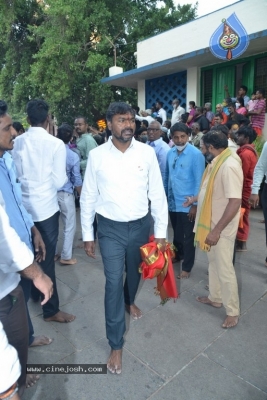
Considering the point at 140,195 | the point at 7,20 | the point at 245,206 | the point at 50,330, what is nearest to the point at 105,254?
the point at 140,195

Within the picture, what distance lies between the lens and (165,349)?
2.44m

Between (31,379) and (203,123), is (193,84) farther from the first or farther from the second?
(31,379)

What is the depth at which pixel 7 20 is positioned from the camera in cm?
1304

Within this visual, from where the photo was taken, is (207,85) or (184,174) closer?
(184,174)

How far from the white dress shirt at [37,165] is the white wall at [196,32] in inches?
280

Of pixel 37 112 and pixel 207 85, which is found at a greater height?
pixel 207 85

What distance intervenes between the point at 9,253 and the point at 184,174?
2.54m

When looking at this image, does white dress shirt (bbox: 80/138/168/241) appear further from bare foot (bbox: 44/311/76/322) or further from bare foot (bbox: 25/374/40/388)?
bare foot (bbox: 25/374/40/388)

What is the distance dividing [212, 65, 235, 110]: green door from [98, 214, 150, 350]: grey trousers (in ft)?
24.5

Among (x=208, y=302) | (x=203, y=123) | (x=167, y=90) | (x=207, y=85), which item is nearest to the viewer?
(x=208, y=302)

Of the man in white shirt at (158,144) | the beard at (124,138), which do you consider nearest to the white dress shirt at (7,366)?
the beard at (124,138)

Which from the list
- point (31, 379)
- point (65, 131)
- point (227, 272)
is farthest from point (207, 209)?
point (65, 131)

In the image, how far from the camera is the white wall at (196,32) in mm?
7410

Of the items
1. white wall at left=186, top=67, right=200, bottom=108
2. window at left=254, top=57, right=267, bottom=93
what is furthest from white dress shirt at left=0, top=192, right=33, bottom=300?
white wall at left=186, top=67, right=200, bottom=108
